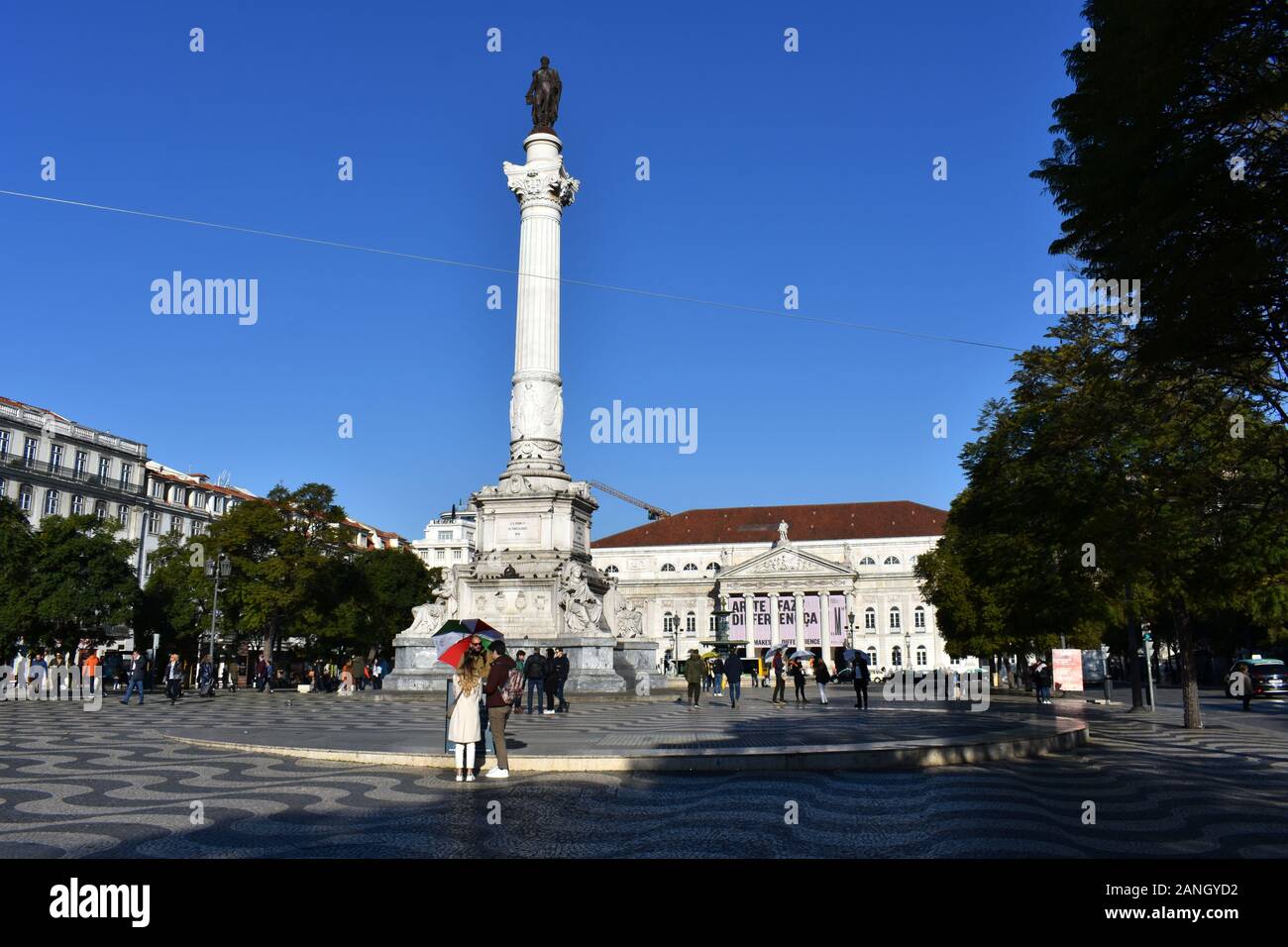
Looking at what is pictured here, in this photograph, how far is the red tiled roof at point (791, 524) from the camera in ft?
374

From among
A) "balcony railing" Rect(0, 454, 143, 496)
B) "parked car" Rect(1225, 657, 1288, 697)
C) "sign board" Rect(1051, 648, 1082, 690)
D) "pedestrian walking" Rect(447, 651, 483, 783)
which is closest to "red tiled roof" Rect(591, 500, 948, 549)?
"balcony railing" Rect(0, 454, 143, 496)

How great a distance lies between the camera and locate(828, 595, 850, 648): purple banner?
350 feet

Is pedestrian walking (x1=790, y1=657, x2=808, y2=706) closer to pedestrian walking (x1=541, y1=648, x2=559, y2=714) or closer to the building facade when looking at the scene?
pedestrian walking (x1=541, y1=648, x2=559, y2=714)

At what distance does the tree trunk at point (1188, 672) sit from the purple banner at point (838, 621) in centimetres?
8269

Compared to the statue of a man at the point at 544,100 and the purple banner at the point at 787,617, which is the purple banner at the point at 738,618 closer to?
the purple banner at the point at 787,617

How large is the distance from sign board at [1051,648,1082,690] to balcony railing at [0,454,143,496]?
195ft

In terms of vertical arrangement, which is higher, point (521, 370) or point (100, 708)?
point (521, 370)

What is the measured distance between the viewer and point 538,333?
1519 inches

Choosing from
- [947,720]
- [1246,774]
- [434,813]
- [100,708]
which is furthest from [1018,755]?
[100,708]

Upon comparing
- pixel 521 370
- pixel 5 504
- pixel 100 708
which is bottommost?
pixel 100 708
